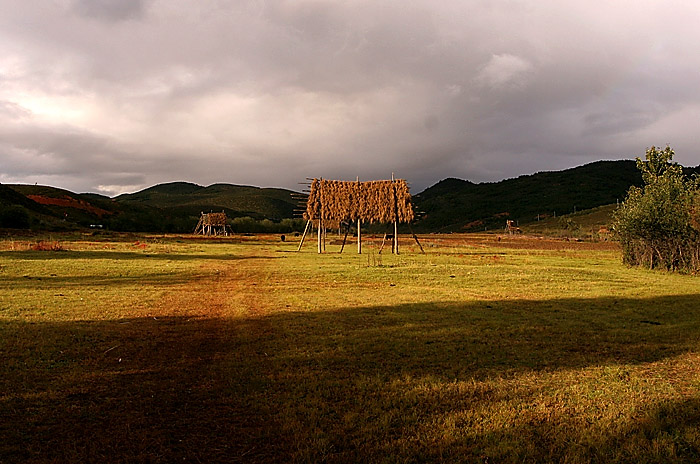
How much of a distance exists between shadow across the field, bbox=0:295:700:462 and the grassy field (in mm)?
24

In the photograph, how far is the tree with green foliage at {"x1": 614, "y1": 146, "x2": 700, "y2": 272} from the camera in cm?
2045

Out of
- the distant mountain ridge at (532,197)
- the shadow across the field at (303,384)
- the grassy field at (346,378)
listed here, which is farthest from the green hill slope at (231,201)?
the shadow across the field at (303,384)

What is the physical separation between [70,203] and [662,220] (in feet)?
357

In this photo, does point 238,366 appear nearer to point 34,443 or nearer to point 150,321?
point 34,443

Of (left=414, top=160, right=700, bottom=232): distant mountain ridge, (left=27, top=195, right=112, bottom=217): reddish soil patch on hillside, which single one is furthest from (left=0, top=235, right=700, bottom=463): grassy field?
(left=27, top=195, right=112, bottom=217): reddish soil patch on hillside

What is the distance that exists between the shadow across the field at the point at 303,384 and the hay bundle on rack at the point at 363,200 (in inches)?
955

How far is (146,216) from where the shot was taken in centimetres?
9450

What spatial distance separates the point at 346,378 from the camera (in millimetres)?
6207

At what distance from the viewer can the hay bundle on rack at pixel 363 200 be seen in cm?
3462

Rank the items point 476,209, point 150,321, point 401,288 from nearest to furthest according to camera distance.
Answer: point 150,321, point 401,288, point 476,209

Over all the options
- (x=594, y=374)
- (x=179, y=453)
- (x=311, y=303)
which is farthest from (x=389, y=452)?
(x=311, y=303)

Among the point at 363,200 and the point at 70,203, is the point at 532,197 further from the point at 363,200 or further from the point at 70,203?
the point at 70,203

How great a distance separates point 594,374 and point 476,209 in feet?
406

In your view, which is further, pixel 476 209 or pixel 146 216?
pixel 476 209
